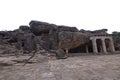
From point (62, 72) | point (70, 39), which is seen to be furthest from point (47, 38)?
point (62, 72)

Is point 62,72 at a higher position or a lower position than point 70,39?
lower

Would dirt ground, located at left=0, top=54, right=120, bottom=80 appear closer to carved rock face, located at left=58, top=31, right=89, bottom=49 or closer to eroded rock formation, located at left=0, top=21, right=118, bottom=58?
eroded rock formation, located at left=0, top=21, right=118, bottom=58

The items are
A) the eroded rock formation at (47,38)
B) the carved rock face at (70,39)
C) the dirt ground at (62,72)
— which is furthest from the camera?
the eroded rock formation at (47,38)

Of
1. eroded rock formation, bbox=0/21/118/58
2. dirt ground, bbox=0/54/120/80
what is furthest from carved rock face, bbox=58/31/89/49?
dirt ground, bbox=0/54/120/80

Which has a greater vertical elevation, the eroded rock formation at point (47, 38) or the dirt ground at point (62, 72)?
the eroded rock formation at point (47, 38)

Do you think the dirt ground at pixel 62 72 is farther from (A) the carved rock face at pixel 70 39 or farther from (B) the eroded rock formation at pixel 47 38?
(A) the carved rock face at pixel 70 39

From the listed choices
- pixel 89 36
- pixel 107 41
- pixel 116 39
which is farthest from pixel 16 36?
pixel 116 39

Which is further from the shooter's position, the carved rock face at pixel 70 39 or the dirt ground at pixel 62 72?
the carved rock face at pixel 70 39

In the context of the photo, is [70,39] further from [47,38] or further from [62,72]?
[62,72]

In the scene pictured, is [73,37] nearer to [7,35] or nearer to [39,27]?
[39,27]

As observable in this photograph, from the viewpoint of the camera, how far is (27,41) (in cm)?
3083

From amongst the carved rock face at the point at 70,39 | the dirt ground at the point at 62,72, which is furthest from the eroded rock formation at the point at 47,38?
the dirt ground at the point at 62,72

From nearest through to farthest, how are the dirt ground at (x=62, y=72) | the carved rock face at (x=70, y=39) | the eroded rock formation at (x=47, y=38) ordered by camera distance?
1. the dirt ground at (x=62, y=72)
2. the carved rock face at (x=70, y=39)
3. the eroded rock formation at (x=47, y=38)

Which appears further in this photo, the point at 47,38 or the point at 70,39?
the point at 47,38
